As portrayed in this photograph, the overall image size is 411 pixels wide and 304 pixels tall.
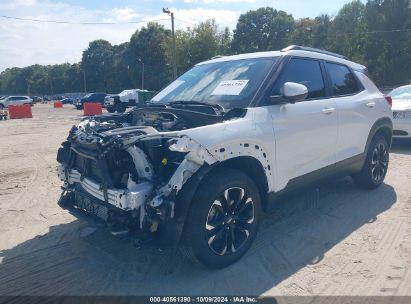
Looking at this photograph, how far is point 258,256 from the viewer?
3.49 metres

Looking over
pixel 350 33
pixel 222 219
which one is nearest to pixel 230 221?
pixel 222 219

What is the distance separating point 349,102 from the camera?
15.2 feet

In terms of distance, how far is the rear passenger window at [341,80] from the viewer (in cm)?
456

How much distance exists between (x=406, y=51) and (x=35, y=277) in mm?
36238

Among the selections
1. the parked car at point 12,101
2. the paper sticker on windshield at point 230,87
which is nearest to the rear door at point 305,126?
the paper sticker on windshield at point 230,87

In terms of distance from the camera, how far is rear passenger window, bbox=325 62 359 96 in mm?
4560

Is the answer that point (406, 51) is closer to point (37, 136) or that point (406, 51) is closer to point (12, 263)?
point (37, 136)

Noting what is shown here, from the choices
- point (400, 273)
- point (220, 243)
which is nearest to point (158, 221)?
point (220, 243)

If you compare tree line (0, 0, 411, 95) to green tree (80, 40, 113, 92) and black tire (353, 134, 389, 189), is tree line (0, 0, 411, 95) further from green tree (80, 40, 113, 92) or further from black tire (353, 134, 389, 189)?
black tire (353, 134, 389, 189)

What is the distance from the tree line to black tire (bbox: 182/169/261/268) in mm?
34267

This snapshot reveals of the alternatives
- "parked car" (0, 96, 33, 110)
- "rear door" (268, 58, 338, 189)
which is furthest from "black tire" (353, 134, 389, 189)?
"parked car" (0, 96, 33, 110)

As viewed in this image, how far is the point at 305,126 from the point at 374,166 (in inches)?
86.6

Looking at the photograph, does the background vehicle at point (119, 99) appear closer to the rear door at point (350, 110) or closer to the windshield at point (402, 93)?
the windshield at point (402, 93)

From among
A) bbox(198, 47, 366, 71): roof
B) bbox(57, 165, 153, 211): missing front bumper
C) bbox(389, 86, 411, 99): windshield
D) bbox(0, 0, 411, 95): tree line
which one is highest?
bbox(0, 0, 411, 95): tree line
